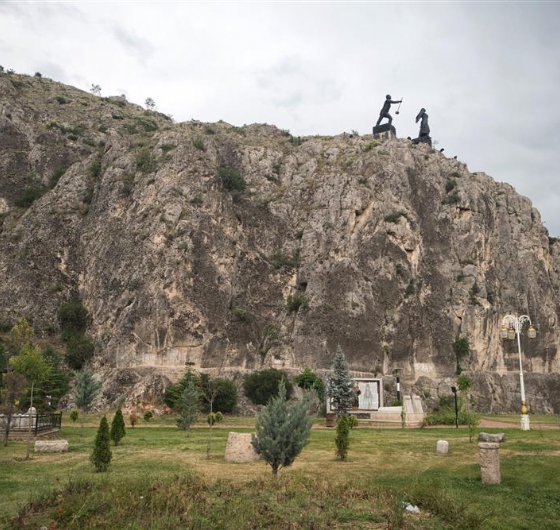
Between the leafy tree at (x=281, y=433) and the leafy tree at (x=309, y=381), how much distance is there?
1436 inches

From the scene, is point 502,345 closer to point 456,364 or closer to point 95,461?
Result: point 456,364

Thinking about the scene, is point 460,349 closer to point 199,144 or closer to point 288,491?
point 199,144

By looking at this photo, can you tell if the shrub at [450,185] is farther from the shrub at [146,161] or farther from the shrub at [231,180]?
the shrub at [146,161]

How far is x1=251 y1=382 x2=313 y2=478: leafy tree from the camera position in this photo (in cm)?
1642

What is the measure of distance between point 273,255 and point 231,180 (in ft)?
43.1

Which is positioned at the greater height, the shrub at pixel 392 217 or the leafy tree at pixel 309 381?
the shrub at pixel 392 217

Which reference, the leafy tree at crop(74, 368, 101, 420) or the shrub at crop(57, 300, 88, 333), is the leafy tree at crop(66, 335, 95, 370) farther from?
the leafy tree at crop(74, 368, 101, 420)

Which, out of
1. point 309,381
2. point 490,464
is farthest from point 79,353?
point 490,464

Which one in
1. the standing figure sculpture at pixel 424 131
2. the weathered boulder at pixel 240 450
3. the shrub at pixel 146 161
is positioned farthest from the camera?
the standing figure sculpture at pixel 424 131

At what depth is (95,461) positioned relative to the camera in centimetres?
1778

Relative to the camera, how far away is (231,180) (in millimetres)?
75688

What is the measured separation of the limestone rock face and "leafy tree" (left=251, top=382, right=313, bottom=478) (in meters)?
38.8

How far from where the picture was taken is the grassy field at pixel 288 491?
1181 centimetres

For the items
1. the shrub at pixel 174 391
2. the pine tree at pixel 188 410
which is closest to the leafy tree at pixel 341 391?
the shrub at pixel 174 391
